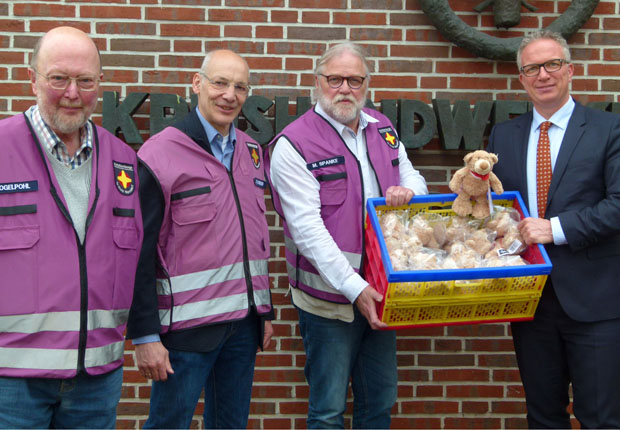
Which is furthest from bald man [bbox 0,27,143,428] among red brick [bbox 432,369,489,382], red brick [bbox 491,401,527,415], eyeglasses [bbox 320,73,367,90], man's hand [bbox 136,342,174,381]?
red brick [bbox 491,401,527,415]

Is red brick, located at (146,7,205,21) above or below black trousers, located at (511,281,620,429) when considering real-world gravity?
above

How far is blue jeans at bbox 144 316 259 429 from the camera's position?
2391 millimetres

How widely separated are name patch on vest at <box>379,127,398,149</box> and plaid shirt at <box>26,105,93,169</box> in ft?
4.61

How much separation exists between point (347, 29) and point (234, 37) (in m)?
0.70

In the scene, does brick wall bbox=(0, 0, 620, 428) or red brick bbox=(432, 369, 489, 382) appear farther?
red brick bbox=(432, 369, 489, 382)

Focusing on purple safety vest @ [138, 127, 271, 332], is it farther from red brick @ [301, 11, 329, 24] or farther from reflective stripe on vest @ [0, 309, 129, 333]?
red brick @ [301, 11, 329, 24]

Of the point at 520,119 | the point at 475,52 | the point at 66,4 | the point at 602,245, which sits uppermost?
the point at 66,4

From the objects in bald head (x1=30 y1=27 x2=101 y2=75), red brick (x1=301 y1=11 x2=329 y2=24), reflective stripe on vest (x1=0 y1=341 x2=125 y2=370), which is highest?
red brick (x1=301 y1=11 x2=329 y2=24)

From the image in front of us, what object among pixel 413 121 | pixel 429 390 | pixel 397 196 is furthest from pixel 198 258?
pixel 429 390

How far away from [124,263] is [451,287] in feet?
4.23

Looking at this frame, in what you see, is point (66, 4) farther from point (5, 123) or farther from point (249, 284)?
point (249, 284)

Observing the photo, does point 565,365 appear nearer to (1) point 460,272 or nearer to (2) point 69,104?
(1) point 460,272

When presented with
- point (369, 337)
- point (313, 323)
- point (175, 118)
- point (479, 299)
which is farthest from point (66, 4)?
point (479, 299)

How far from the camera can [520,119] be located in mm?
2809
